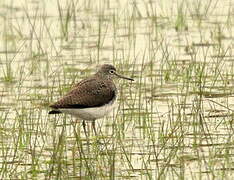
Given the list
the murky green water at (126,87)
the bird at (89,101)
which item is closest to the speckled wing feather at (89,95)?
the bird at (89,101)

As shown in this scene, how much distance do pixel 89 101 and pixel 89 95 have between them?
8 cm

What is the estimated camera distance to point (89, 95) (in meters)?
9.20

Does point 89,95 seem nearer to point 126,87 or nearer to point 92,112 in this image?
point 92,112

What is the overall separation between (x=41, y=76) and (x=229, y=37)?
114 inches

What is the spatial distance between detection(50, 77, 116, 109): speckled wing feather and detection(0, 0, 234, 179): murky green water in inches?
7.8

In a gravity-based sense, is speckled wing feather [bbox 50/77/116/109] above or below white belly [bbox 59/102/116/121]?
above

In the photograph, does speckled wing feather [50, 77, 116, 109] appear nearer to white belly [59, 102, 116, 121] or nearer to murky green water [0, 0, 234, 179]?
white belly [59, 102, 116, 121]

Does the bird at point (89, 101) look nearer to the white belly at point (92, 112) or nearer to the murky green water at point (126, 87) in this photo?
the white belly at point (92, 112)

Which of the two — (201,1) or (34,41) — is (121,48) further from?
(201,1)

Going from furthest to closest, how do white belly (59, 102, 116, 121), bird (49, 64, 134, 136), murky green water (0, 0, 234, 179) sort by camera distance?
white belly (59, 102, 116, 121)
bird (49, 64, 134, 136)
murky green water (0, 0, 234, 179)

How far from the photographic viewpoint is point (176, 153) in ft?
27.0

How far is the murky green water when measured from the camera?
7996mm

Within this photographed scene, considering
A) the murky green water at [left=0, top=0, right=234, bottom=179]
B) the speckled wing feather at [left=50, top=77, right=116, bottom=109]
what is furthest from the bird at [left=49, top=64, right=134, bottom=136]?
the murky green water at [left=0, top=0, right=234, bottom=179]

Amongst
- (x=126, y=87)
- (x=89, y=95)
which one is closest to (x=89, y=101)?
(x=89, y=95)
